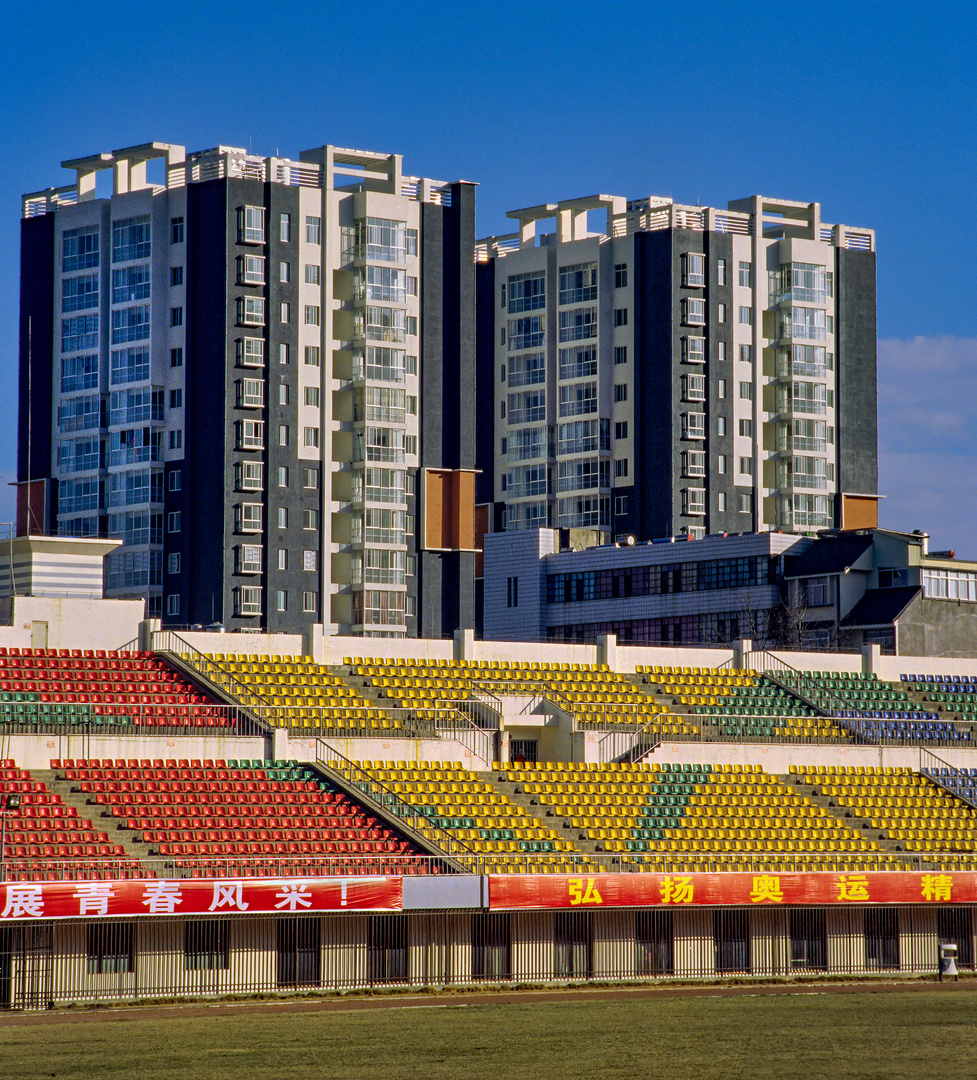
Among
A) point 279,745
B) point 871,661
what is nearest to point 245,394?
point 871,661

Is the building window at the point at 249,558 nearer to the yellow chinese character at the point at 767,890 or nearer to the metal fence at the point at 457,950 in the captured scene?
the metal fence at the point at 457,950

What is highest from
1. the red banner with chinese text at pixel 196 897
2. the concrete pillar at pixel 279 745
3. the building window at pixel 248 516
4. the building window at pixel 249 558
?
the building window at pixel 248 516

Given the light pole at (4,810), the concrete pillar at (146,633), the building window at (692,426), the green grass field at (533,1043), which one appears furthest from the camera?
the building window at (692,426)

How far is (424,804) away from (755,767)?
47.0ft

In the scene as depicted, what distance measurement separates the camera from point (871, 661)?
81000 mm

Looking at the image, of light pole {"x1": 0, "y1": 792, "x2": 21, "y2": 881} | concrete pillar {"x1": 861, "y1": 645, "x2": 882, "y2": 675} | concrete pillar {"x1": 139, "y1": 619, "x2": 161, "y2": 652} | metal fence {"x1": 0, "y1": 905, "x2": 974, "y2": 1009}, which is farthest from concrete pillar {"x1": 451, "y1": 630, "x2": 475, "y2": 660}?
light pole {"x1": 0, "y1": 792, "x2": 21, "y2": 881}

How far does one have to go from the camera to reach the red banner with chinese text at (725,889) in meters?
55.7

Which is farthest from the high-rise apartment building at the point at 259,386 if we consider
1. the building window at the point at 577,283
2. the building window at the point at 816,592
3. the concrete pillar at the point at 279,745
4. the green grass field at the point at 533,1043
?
the green grass field at the point at 533,1043

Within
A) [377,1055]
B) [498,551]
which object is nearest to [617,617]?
[498,551]

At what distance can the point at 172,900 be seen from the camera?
51.2 metres

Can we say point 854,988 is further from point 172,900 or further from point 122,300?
point 122,300

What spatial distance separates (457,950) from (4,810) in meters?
13.0

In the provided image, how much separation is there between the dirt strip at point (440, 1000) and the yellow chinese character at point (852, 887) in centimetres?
290

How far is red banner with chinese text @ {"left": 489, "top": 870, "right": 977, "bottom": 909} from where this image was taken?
5569cm
